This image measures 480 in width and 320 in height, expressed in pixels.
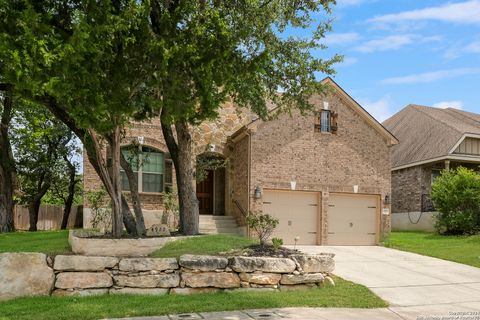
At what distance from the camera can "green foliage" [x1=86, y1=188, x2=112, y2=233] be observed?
15.6 meters

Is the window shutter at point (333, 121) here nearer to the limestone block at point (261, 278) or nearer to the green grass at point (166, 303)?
the green grass at point (166, 303)

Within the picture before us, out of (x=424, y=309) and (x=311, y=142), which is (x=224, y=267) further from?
(x=311, y=142)

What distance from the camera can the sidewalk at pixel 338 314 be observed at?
286 inches

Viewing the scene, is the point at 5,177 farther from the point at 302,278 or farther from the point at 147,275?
the point at 302,278

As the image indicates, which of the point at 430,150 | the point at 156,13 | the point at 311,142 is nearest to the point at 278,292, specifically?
the point at 156,13

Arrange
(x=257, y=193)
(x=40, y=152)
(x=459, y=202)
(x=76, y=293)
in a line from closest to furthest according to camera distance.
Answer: (x=76, y=293) < (x=257, y=193) < (x=459, y=202) < (x=40, y=152)

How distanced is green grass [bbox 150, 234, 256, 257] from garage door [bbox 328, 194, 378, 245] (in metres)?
9.00

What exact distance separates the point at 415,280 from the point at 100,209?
35.1ft

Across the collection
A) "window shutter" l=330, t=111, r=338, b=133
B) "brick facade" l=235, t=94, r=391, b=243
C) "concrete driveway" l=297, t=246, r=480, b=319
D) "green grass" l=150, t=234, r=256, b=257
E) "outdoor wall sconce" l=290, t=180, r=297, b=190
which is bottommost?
"concrete driveway" l=297, t=246, r=480, b=319

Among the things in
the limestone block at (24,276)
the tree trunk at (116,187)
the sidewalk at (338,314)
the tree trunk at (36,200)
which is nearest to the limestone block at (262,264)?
the sidewalk at (338,314)

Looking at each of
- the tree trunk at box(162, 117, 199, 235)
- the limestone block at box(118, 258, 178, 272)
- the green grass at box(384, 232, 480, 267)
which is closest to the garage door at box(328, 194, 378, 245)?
the green grass at box(384, 232, 480, 267)

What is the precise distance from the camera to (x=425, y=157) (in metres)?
24.1

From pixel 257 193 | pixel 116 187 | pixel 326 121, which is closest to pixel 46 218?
pixel 257 193

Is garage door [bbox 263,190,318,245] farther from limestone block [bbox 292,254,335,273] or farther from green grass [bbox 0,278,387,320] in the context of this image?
green grass [bbox 0,278,387,320]
